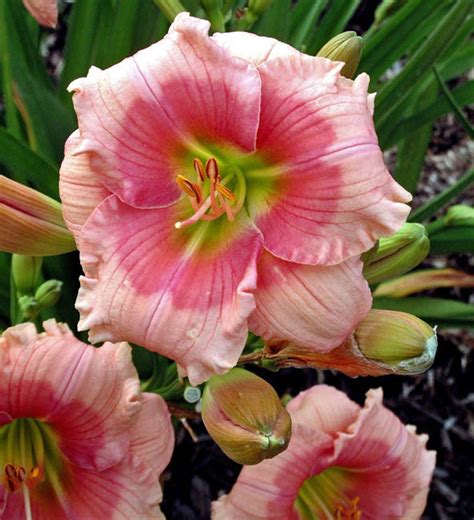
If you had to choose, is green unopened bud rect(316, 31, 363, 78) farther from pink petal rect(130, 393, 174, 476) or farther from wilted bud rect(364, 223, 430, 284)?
pink petal rect(130, 393, 174, 476)

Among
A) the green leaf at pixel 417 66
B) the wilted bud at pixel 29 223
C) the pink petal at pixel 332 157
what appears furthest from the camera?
the green leaf at pixel 417 66

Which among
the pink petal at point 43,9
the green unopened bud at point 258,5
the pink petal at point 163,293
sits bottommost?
the pink petal at point 163,293

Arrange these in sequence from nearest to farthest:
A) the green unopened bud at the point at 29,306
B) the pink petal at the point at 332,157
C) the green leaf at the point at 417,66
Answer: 1. the pink petal at the point at 332,157
2. the green unopened bud at the point at 29,306
3. the green leaf at the point at 417,66

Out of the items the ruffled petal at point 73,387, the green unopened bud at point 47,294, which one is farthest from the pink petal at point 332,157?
the green unopened bud at point 47,294

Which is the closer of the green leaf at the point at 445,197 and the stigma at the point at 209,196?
the stigma at the point at 209,196

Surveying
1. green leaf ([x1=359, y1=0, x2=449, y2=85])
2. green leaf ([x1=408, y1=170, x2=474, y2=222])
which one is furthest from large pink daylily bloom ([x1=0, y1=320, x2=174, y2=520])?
green leaf ([x1=359, y1=0, x2=449, y2=85])

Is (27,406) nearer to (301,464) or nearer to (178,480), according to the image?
(301,464)

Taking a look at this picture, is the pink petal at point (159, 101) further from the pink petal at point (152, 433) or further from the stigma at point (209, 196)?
the pink petal at point (152, 433)
